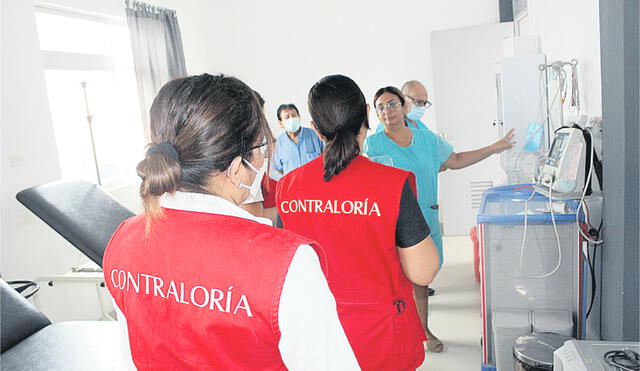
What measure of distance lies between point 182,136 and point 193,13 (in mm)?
4757

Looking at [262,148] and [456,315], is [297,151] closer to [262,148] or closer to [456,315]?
[456,315]

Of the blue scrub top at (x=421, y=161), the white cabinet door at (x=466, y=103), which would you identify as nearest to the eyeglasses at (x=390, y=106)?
the blue scrub top at (x=421, y=161)

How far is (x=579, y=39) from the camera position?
238 cm

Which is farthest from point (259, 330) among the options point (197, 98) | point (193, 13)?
point (193, 13)

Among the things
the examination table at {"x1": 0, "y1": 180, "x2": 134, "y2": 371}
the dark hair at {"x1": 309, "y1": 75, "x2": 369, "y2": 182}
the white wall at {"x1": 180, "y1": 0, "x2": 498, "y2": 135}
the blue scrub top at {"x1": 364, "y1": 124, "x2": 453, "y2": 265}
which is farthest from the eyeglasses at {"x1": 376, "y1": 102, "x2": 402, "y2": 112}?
the white wall at {"x1": 180, "y1": 0, "x2": 498, "y2": 135}

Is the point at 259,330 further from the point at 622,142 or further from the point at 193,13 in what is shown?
the point at 193,13

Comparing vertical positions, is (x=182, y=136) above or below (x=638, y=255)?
above

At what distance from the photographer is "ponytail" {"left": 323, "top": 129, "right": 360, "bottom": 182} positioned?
132 cm

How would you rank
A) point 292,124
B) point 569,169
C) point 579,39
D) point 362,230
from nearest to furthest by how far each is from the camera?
point 362,230 < point 569,169 < point 579,39 < point 292,124

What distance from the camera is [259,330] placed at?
27.4 inches

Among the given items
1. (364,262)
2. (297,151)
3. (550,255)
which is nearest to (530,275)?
(550,255)

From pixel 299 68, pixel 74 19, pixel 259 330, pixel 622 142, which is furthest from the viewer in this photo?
pixel 299 68

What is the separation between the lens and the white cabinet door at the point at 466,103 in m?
4.24

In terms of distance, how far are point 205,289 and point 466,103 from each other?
4.04 meters
